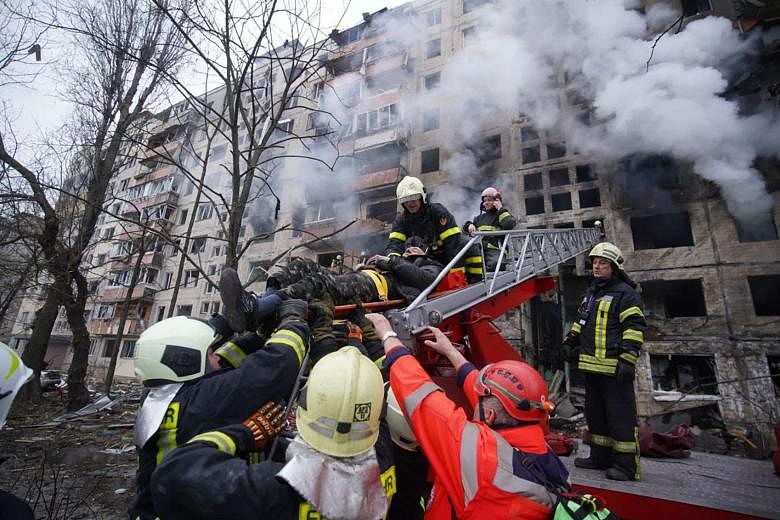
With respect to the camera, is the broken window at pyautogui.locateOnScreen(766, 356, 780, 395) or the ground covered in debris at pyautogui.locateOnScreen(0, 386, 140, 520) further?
the broken window at pyautogui.locateOnScreen(766, 356, 780, 395)

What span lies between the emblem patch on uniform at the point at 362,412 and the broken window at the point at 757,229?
14.9 m

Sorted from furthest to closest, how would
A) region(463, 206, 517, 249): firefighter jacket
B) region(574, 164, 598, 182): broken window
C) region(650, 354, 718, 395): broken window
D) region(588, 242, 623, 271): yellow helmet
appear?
region(574, 164, 598, 182): broken window → region(650, 354, 718, 395): broken window → region(463, 206, 517, 249): firefighter jacket → region(588, 242, 623, 271): yellow helmet

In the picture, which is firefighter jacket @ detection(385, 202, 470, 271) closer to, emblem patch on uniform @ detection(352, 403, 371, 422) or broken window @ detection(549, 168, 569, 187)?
emblem patch on uniform @ detection(352, 403, 371, 422)

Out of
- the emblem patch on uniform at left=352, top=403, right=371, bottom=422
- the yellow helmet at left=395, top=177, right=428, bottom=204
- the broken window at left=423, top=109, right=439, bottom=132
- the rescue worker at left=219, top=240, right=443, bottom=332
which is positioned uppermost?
the broken window at left=423, top=109, right=439, bottom=132

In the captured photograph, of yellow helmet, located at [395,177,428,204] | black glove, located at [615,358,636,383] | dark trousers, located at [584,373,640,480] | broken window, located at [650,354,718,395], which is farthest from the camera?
broken window, located at [650,354,718,395]

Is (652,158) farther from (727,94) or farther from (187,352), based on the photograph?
(187,352)

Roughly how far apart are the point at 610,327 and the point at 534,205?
11.6 meters

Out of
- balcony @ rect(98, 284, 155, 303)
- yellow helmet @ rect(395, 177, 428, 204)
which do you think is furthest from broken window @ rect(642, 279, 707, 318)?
balcony @ rect(98, 284, 155, 303)

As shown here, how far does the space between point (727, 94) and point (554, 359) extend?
34.0 ft

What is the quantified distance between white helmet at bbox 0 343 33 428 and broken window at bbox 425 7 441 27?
22.8m

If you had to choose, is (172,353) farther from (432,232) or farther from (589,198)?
(589,198)

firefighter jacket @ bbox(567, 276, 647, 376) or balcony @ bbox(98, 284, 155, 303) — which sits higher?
balcony @ bbox(98, 284, 155, 303)

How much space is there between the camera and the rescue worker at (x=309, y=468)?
45.8 inches

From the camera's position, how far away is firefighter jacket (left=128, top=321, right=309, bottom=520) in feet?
5.28
